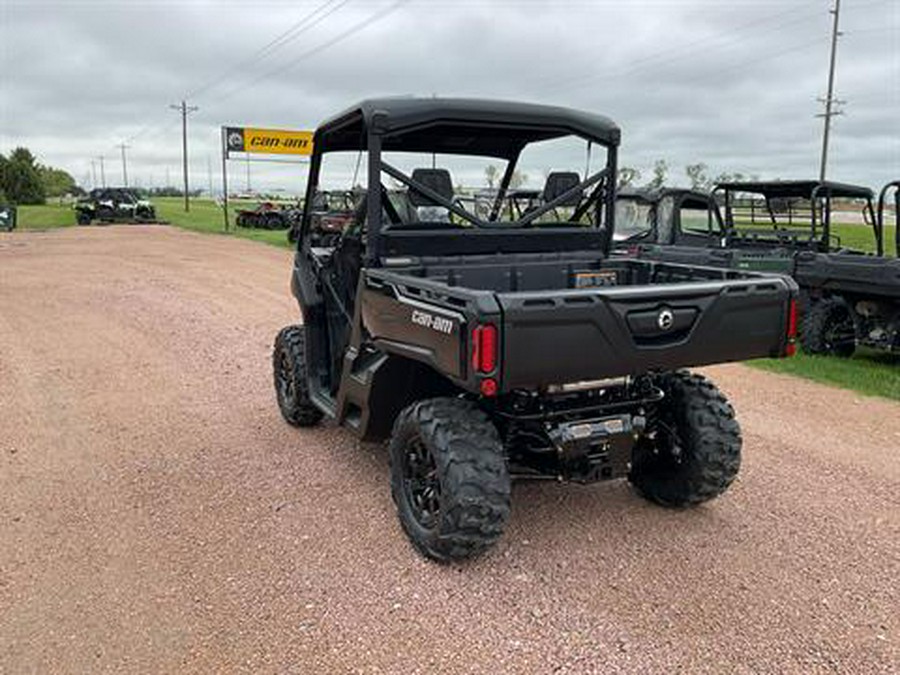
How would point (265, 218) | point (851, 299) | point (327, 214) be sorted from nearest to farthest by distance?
point (327, 214), point (851, 299), point (265, 218)

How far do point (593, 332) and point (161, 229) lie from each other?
102 ft

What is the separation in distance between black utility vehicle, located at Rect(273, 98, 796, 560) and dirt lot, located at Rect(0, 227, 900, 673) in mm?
330

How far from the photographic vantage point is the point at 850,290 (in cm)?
804

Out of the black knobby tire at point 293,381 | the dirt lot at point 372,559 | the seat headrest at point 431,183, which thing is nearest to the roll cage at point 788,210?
the dirt lot at point 372,559

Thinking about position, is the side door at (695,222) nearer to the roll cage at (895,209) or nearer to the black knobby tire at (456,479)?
the roll cage at (895,209)

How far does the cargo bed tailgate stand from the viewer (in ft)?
9.79

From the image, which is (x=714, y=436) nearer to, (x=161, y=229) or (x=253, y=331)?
(x=253, y=331)

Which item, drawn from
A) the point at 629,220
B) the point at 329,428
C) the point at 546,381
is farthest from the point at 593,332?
the point at 629,220

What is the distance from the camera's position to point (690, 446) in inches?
156

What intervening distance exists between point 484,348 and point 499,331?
0.09 metres

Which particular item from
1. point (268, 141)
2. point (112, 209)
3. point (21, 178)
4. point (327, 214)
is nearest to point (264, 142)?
point (268, 141)

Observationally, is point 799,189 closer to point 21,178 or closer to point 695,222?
point 695,222

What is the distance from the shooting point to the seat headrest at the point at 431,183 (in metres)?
4.31

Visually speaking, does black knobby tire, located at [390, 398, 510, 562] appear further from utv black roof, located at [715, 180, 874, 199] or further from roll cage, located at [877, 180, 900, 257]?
utv black roof, located at [715, 180, 874, 199]
